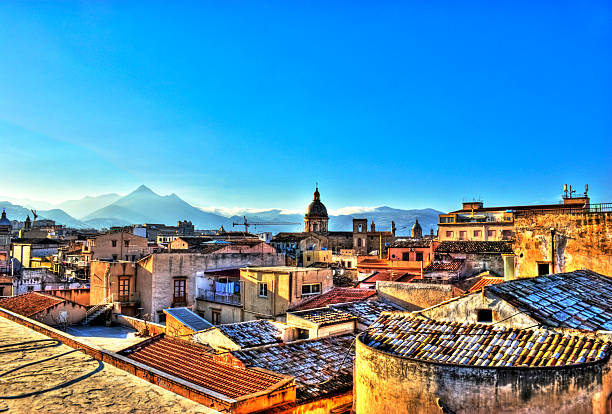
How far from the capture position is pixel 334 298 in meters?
22.7

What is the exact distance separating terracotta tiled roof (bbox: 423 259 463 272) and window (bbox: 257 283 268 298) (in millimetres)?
12082

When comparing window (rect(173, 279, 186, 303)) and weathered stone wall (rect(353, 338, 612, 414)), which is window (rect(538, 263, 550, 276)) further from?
window (rect(173, 279, 186, 303))

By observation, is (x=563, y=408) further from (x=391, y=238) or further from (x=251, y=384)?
(x=391, y=238)

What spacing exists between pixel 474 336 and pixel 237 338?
8.51 metres

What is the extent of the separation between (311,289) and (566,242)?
11.9 m

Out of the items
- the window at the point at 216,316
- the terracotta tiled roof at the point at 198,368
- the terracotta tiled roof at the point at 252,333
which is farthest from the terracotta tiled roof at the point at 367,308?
the window at the point at 216,316

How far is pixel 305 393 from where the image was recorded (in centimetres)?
1203

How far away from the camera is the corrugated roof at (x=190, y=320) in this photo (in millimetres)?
21212

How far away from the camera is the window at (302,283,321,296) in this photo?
23781mm

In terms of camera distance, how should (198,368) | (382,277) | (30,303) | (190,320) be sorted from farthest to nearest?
(382,277)
(30,303)
(190,320)
(198,368)

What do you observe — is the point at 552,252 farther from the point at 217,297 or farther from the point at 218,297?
the point at 217,297

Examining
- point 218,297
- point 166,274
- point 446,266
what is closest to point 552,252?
point 446,266

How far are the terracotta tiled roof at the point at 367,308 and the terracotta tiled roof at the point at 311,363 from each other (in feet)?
7.63

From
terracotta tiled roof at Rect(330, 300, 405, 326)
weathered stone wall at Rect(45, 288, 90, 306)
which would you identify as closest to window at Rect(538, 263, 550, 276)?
terracotta tiled roof at Rect(330, 300, 405, 326)
